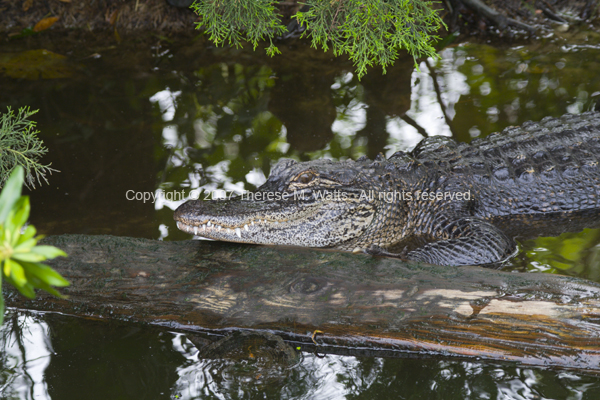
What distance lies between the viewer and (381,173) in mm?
3918

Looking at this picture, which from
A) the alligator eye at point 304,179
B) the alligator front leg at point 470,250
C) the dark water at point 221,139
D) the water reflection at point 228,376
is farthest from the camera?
the alligator eye at point 304,179

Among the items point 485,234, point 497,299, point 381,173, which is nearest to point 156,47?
point 381,173

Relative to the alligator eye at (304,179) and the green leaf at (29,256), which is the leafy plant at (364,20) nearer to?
the alligator eye at (304,179)

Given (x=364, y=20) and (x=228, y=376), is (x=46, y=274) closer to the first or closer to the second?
(x=228, y=376)

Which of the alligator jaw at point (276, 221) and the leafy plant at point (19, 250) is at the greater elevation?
the leafy plant at point (19, 250)

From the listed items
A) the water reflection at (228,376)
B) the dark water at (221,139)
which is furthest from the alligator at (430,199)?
the water reflection at (228,376)

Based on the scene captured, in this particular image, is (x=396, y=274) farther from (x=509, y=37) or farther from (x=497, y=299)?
(x=509, y=37)

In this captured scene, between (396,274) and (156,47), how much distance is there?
664 centimetres

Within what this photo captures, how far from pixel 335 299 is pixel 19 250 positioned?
1.90 m

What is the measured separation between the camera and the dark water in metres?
2.57

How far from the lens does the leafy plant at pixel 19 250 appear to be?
1.03 meters

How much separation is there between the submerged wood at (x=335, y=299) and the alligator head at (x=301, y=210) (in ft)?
0.61

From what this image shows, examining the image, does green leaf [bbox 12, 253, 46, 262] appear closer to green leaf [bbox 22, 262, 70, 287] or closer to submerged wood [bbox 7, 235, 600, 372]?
green leaf [bbox 22, 262, 70, 287]

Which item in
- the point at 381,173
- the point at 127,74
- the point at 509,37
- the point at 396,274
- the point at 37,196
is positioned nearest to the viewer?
the point at 396,274
